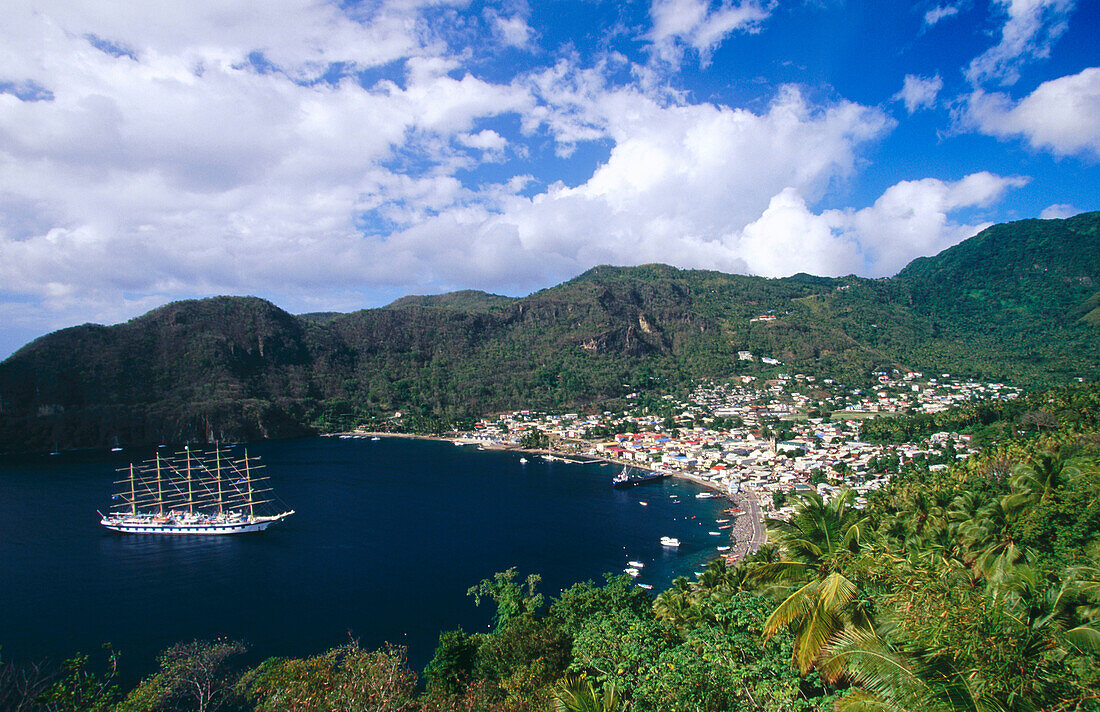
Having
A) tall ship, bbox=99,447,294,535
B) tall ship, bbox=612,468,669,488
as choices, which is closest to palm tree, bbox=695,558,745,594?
tall ship, bbox=612,468,669,488

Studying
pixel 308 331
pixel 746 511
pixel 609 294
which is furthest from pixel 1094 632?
pixel 609 294

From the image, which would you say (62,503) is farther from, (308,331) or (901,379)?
(901,379)

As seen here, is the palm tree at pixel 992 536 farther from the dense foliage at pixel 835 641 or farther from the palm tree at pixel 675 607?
the palm tree at pixel 675 607

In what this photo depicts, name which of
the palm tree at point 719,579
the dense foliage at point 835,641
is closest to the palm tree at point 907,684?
the dense foliage at point 835,641

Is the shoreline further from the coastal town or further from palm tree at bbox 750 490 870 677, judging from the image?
palm tree at bbox 750 490 870 677

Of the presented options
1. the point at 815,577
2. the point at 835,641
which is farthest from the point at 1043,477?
the point at 835,641

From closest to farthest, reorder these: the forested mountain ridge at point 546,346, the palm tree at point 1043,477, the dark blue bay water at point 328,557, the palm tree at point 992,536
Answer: the palm tree at point 992,536
the palm tree at point 1043,477
the dark blue bay water at point 328,557
the forested mountain ridge at point 546,346
